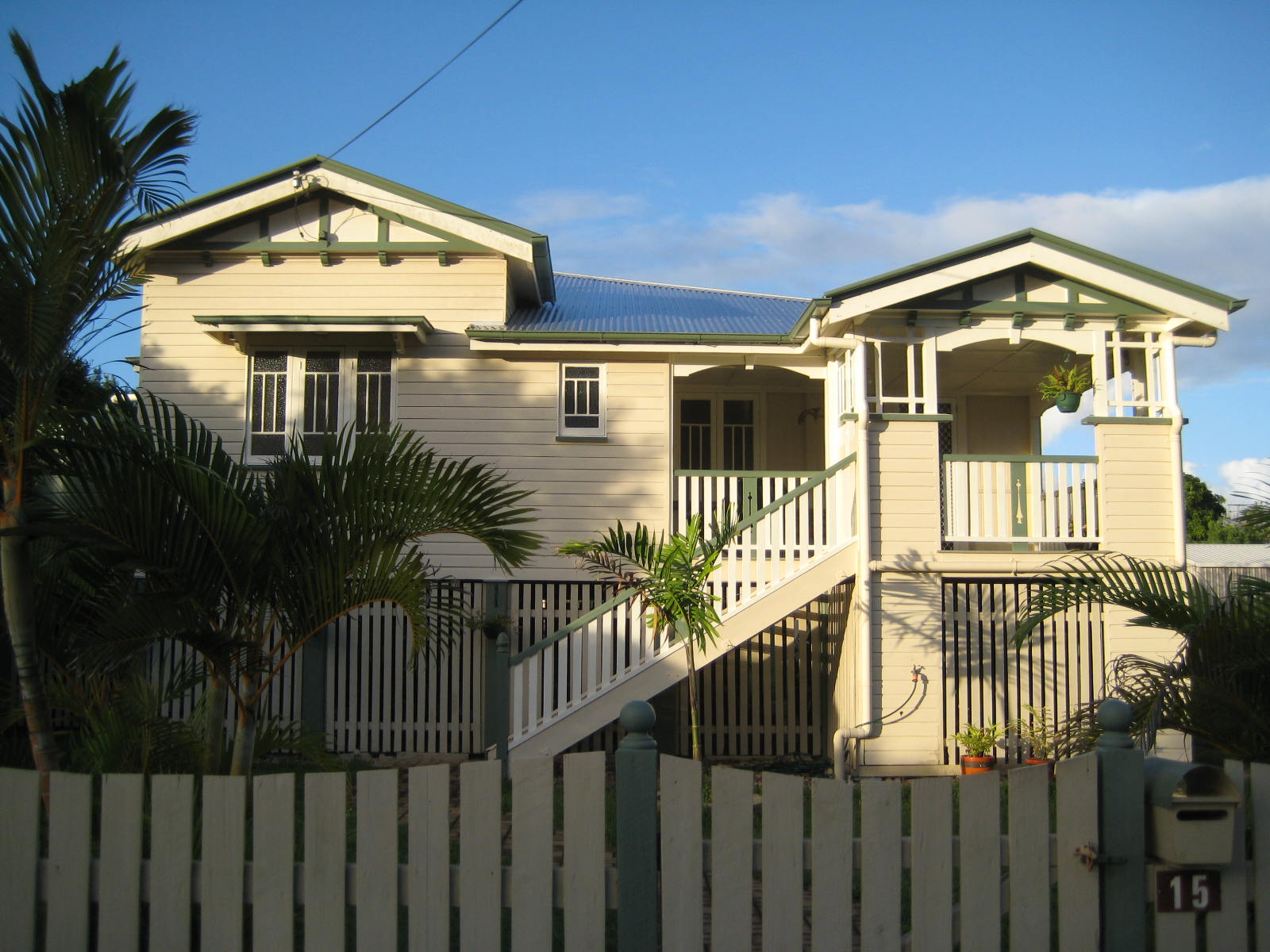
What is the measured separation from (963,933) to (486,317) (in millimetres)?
10356

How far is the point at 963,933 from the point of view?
406 cm

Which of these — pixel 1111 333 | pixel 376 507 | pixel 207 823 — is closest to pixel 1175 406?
pixel 1111 333

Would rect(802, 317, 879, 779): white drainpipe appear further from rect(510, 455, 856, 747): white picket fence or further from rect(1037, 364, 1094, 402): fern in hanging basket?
rect(1037, 364, 1094, 402): fern in hanging basket

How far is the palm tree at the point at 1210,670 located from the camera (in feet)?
18.4

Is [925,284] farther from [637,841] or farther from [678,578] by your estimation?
[637,841]

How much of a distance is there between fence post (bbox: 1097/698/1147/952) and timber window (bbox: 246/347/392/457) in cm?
1028

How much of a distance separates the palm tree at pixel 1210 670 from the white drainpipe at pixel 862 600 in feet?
15.4

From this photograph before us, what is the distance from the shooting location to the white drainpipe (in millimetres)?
11070

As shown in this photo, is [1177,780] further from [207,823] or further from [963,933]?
[207,823]

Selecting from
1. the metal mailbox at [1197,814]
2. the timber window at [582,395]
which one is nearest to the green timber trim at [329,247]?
the timber window at [582,395]

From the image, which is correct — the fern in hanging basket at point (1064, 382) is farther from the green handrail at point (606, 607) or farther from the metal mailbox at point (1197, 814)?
the metal mailbox at point (1197, 814)

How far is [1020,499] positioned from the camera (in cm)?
1147

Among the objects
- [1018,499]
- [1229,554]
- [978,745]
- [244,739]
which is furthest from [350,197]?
[1229,554]

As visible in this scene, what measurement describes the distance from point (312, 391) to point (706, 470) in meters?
4.79
